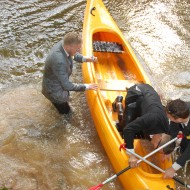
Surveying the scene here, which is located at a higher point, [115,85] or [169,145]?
[169,145]

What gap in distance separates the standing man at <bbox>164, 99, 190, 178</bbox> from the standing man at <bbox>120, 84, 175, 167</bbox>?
15cm

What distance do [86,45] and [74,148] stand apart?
203 centimetres

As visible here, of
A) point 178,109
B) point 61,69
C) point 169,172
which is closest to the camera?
point 178,109

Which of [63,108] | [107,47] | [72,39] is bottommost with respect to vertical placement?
[63,108]

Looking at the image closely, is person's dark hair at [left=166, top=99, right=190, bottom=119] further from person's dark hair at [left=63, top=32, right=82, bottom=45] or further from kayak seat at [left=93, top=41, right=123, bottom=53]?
kayak seat at [left=93, top=41, right=123, bottom=53]

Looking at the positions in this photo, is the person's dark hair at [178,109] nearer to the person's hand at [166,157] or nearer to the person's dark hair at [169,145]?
the person's dark hair at [169,145]

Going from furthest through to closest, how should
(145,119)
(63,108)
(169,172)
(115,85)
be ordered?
(115,85) < (63,108) < (169,172) < (145,119)

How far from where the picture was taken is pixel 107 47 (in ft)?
20.4

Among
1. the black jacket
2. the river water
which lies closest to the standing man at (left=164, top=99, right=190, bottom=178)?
the black jacket

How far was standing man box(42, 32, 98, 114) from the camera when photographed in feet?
13.7

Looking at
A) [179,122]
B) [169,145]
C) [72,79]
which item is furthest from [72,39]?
[72,79]

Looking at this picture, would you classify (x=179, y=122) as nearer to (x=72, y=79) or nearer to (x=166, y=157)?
(x=166, y=157)

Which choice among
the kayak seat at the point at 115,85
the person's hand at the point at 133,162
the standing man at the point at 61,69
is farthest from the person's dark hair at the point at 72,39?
the person's hand at the point at 133,162

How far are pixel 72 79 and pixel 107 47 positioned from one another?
99 centimetres
